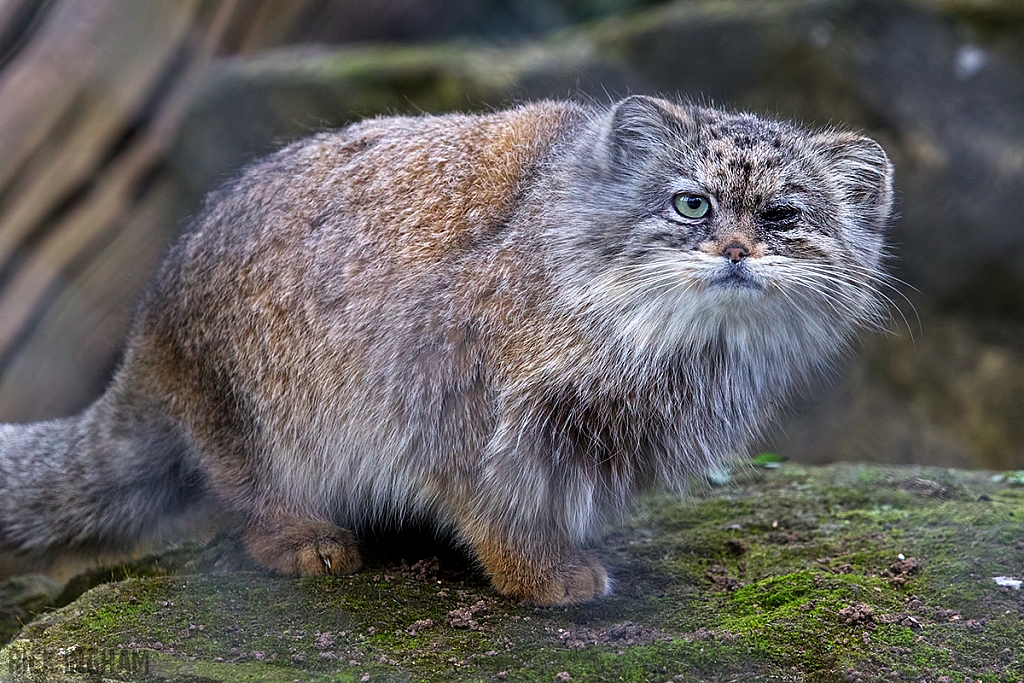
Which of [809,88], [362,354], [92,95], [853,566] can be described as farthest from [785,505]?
[92,95]

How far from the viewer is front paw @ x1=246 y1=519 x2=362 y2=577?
3.38m

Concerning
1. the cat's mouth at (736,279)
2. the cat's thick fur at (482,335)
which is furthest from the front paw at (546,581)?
the cat's mouth at (736,279)

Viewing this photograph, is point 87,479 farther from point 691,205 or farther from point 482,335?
point 691,205

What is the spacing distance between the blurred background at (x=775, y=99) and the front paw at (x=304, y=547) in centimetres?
193

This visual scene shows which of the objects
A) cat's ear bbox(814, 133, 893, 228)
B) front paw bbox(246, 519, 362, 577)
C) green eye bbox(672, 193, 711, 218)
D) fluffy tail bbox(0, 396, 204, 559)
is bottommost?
front paw bbox(246, 519, 362, 577)

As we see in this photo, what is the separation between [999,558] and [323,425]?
218cm

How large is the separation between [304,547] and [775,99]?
12.7 ft

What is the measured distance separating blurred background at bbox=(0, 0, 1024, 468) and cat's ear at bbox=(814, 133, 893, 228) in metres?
1.79

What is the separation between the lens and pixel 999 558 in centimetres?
329

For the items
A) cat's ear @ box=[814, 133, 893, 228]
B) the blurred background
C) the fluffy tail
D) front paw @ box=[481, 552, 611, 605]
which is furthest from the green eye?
the blurred background

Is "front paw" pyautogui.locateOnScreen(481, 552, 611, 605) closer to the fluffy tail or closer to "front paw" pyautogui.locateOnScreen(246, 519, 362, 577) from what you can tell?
"front paw" pyautogui.locateOnScreen(246, 519, 362, 577)

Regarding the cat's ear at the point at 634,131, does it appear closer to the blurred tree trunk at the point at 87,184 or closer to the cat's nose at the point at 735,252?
the cat's nose at the point at 735,252

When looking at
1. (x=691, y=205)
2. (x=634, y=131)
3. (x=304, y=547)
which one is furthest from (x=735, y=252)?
(x=304, y=547)

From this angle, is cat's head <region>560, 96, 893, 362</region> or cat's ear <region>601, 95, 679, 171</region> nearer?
cat's head <region>560, 96, 893, 362</region>
